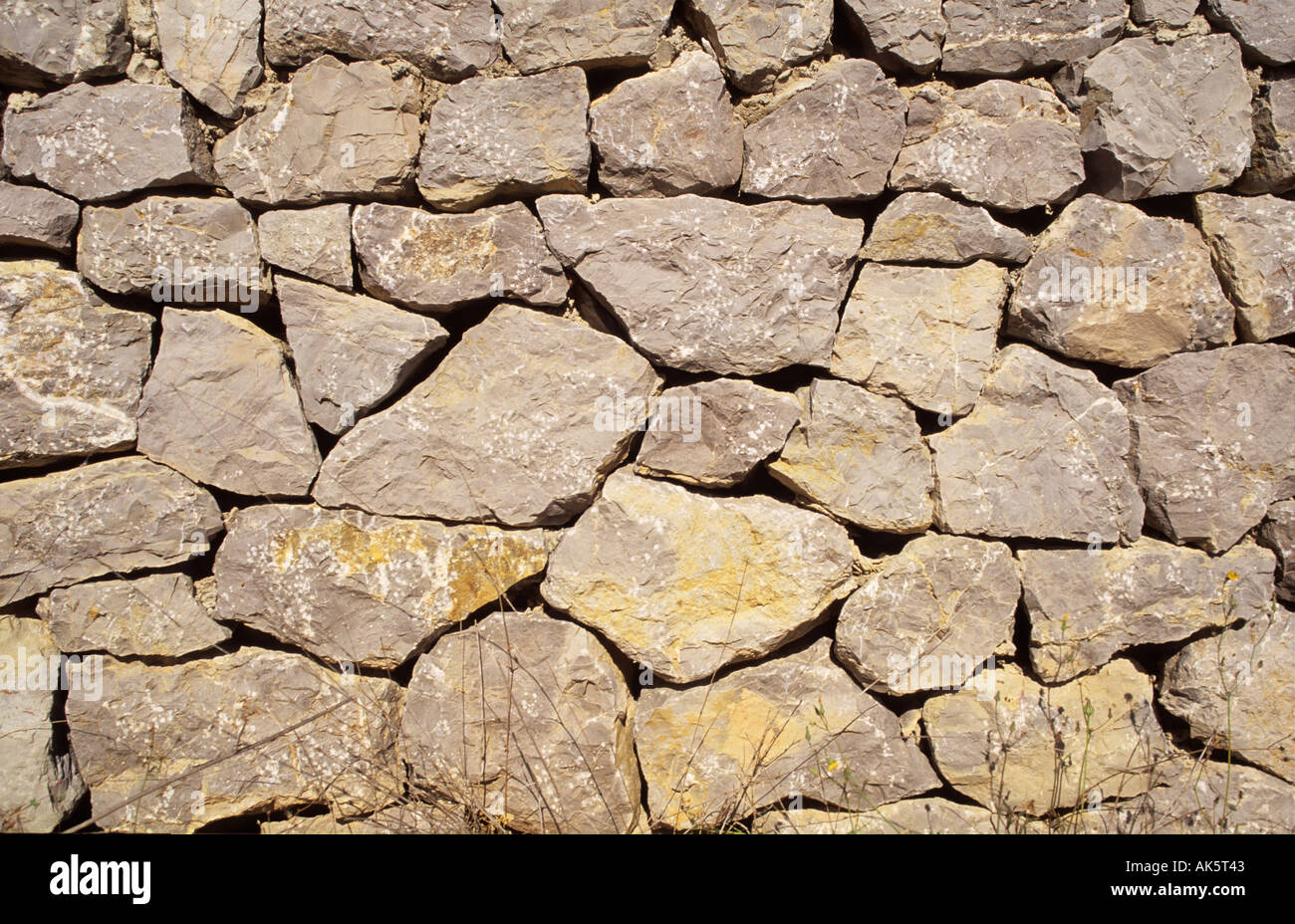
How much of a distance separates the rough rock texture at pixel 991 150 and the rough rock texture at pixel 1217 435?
0.68m

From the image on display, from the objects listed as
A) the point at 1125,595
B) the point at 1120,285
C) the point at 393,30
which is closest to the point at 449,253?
the point at 393,30

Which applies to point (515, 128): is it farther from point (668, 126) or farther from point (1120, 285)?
point (1120, 285)

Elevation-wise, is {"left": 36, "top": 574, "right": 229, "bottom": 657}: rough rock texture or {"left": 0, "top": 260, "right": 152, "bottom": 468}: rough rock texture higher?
{"left": 0, "top": 260, "right": 152, "bottom": 468}: rough rock texture

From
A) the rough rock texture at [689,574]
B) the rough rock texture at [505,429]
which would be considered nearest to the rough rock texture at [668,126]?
the rough rock texture at [505,429]

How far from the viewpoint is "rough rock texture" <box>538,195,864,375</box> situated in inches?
90.0

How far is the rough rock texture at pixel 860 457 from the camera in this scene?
231 cm

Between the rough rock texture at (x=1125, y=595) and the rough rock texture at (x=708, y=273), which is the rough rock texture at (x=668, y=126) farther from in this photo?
the rough rock texture at (x=1125, y=595)

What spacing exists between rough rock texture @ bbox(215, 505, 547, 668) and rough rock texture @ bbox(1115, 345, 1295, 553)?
1.93 meters

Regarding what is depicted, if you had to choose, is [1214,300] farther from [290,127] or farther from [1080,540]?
[290,127]

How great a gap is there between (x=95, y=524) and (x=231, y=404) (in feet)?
1.84

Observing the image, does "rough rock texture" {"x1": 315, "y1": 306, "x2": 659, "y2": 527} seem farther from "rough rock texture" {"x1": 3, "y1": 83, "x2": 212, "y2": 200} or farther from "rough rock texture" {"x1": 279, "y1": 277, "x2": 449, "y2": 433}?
"rough rock texture" {"x1": 3, "y1": 83, "x2": 212, "y2": 200}

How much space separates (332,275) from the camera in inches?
92.4

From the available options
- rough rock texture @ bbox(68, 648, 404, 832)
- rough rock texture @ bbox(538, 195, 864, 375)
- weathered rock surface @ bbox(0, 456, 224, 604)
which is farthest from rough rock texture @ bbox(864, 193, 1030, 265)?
weathered rock surface @ bbox(0, 456, 224, 604)

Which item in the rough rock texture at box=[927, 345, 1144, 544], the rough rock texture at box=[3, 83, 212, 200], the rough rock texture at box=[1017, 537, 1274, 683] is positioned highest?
the rough rock texture at box=[3, 83, 212, 200]
